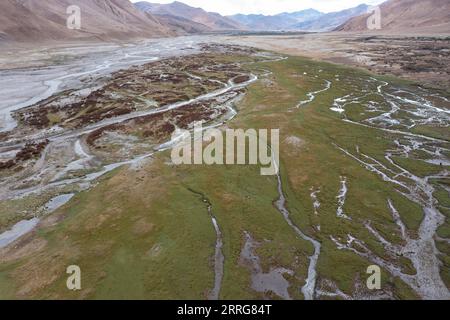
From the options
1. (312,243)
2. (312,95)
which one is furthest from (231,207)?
(312,95)

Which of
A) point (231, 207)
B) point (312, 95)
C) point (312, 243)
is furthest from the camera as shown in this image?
point (312, 95)

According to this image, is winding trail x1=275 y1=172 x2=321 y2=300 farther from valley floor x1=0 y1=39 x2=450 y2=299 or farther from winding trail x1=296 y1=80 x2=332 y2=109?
winding trail x1=296 y1=80 x2=332 y2=109

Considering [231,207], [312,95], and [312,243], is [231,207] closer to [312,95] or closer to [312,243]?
[312,243]

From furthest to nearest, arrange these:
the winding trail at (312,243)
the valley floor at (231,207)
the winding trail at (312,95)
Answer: the winding trail at (312,95)
the valley floor at (231,207)
the winding trail at (312,243)

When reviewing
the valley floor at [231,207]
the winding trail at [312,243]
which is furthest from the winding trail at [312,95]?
the winding trail at [312,243]

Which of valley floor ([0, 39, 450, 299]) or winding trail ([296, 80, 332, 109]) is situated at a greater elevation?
winding trail ([296, 80, 332, 109])

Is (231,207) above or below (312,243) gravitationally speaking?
above

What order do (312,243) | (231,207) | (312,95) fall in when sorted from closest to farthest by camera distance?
(312,243)
(231,207)
(312,95)

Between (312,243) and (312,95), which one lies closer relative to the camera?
(312,243)

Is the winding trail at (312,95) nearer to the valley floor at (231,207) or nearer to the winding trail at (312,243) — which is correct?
the valley floor at (231,207)

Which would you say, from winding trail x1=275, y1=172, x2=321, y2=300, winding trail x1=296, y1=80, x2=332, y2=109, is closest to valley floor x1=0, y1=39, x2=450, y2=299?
winding trail x1=275, y1=172, x2=321, y2=300
